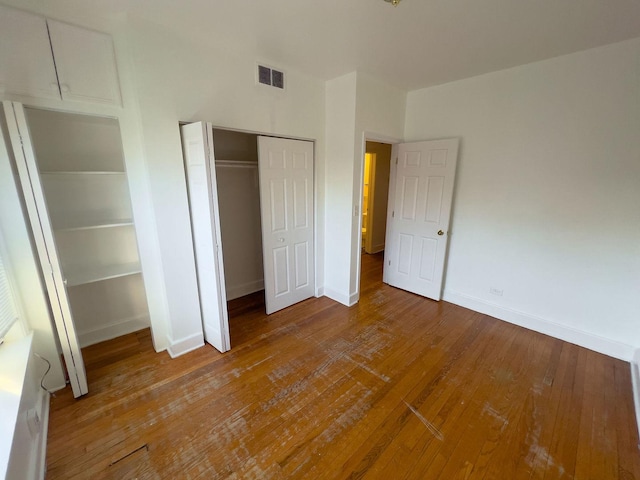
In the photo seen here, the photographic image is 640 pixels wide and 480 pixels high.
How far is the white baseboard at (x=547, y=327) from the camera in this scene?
7.91 feet

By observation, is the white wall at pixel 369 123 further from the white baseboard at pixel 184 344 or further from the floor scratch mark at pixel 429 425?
the white baseboard at pixel 184 344

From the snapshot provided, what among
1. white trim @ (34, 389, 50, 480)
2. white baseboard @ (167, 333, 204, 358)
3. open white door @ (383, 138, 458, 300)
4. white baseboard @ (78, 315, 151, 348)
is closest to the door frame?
open white door @ (383, 138, 458, 300)

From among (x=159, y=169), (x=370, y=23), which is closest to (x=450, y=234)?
(x=370, y=23)

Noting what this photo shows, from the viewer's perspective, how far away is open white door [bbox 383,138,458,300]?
10.4 ft

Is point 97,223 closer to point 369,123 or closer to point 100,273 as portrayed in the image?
point 100,273

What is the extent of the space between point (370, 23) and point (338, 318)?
2733mm

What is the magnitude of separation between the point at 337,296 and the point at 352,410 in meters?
1.67

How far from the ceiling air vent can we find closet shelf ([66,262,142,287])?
6.88ft

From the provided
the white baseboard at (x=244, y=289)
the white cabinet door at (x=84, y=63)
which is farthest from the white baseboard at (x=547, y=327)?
the white cabinet door at (x=84, y=63)

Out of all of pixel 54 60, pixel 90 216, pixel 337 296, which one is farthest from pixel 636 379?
pixel 54 60

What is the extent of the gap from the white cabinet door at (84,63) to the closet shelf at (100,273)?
1329 mm

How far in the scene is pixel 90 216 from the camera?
230cm

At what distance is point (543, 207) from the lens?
2.64 meters

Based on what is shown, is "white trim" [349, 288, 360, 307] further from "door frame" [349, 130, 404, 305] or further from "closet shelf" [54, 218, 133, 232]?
"closet shelf" [54, 218, 133, 232]
